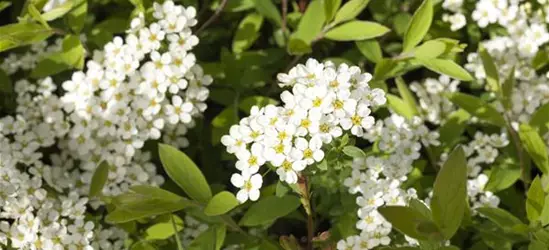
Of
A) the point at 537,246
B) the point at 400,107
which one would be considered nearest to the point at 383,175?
the point at 400,107

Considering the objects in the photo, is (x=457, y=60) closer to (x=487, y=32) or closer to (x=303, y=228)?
(x=487, y=32)

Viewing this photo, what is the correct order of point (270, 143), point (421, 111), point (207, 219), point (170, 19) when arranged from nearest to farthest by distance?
point (270, 143), point (207, 219), point (170, 19), point (421, 111)

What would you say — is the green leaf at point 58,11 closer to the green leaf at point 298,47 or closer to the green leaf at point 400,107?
the green leaf at point 298,47

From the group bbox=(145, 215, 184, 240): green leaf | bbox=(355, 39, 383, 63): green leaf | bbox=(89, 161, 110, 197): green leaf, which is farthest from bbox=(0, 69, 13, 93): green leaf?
bbox=(355, 39, 383, 63): green leaf

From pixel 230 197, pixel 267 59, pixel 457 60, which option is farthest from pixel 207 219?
pixel 457 60

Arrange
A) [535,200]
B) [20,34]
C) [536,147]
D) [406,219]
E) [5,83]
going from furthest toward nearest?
[5,83]
[20,34]
[536,147]
[535,200]
[406,219]

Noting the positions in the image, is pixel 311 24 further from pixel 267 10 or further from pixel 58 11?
pixel 58 11
